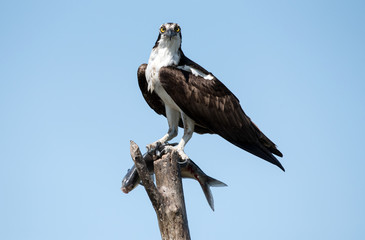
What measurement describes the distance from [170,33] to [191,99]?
115cm

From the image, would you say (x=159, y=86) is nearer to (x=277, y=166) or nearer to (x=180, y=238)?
(x=277, y=166)

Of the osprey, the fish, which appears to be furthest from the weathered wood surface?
the osprey

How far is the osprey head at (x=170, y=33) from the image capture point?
8.27 metres

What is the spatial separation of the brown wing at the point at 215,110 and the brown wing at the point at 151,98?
24.5 inches

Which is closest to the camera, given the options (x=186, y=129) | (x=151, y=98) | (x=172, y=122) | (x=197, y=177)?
(x=197, y=177)

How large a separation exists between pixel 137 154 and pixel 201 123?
217 centimetres

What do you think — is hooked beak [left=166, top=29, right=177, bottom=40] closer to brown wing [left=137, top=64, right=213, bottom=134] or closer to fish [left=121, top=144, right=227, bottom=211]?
brown wing [left=137, top=64, right=213, bottom=134]

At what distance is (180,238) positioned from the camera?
6.08 metres

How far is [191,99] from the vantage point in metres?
7.98

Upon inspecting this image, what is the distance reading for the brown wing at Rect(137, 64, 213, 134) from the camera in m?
8.61

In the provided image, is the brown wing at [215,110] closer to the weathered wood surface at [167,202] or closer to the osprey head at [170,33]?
the osprey head at [170,33]

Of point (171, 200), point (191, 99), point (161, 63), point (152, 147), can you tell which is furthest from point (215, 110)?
Result: point (171, 200)

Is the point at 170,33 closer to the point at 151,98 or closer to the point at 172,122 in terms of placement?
the point at 151,98

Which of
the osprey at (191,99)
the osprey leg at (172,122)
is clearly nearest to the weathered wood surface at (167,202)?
the osprey at (191,99)
